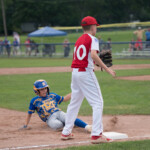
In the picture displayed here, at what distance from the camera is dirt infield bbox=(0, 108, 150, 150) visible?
5.29m

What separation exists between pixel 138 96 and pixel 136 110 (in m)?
1.97

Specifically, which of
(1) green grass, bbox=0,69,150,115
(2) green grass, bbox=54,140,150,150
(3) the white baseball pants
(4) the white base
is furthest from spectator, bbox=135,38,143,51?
(2) green grass, bbox=54,140,150,150

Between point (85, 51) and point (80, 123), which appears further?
point (80, 123)

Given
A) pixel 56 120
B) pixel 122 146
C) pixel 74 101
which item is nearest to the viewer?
pixel 122 146

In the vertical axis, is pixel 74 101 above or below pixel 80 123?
above

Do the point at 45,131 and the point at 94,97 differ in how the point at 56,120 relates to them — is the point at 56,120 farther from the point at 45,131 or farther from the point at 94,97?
the point at 94,97

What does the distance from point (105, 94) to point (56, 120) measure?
14.0ft

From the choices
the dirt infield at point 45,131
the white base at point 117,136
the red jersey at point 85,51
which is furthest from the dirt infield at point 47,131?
the red jersey at point 85,51

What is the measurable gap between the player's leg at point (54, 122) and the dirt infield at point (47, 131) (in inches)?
4.3

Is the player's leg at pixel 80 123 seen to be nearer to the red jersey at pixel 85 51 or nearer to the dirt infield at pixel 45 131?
the dirt infield at pixel 45 131

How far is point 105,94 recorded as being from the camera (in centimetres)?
1038

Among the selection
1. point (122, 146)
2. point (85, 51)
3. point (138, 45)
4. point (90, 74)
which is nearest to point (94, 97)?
point (90, 74)

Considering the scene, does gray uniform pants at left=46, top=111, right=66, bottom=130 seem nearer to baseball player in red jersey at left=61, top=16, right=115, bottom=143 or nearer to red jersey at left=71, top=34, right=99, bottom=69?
baseball player in red jersey at left=61, top=16, right=115, bottom=143

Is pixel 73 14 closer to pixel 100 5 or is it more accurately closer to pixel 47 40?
pixel 100 5
